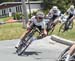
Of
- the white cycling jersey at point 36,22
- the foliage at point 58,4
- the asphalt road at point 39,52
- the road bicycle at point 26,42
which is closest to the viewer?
the asphalt road at point 39,52

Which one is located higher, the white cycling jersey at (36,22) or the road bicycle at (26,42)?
the white cycling jersey at (36,22)

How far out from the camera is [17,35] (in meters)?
20.8

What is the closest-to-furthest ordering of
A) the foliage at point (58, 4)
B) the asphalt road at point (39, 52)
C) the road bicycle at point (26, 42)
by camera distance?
the asphalt road at point (39, 52) → the road bicycle at point (26, 42) → the foliage at point (58, 4)

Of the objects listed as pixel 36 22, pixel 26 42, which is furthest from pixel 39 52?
pixel 36 22

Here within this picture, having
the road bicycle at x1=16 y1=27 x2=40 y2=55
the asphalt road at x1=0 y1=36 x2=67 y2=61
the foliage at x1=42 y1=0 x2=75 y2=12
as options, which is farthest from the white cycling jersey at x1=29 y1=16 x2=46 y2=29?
the foliage at x1=42 y1=0 x2=75 y2=12

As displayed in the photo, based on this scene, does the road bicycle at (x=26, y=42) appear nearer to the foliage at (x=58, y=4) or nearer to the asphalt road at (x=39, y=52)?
the asphalt road at (x=39, y=52)

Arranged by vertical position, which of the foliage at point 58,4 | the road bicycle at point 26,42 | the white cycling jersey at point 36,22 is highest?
the white cycling jersey at point 36,22

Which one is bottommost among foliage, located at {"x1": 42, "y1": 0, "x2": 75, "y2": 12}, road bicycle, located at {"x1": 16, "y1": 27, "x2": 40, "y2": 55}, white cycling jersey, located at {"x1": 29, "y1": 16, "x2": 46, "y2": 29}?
foliage, located at {"x1": 42, "y1": 0, "x2": 75, "y2": 12}

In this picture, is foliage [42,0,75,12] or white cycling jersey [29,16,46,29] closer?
white cycling jersey [29,16,46,29]

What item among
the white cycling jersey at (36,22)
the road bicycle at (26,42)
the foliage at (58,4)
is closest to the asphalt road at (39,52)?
the road bicycle at (26,42)

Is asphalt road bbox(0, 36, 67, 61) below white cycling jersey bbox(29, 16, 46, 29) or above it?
below

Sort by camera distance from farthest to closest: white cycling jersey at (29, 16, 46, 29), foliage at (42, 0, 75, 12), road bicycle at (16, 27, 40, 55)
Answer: foliage at (42, 0, 75, 12) < white cycling jersey at (29, 16, 46, 29) < road bicycle at (16, 27, 40, 55)

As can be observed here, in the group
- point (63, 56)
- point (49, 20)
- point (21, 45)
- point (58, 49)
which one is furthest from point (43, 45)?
point (63, 56)

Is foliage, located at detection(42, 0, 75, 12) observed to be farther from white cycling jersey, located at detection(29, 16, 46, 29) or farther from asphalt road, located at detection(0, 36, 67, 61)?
white cycling jersey, located at detection(29, 16, 46, 29)
